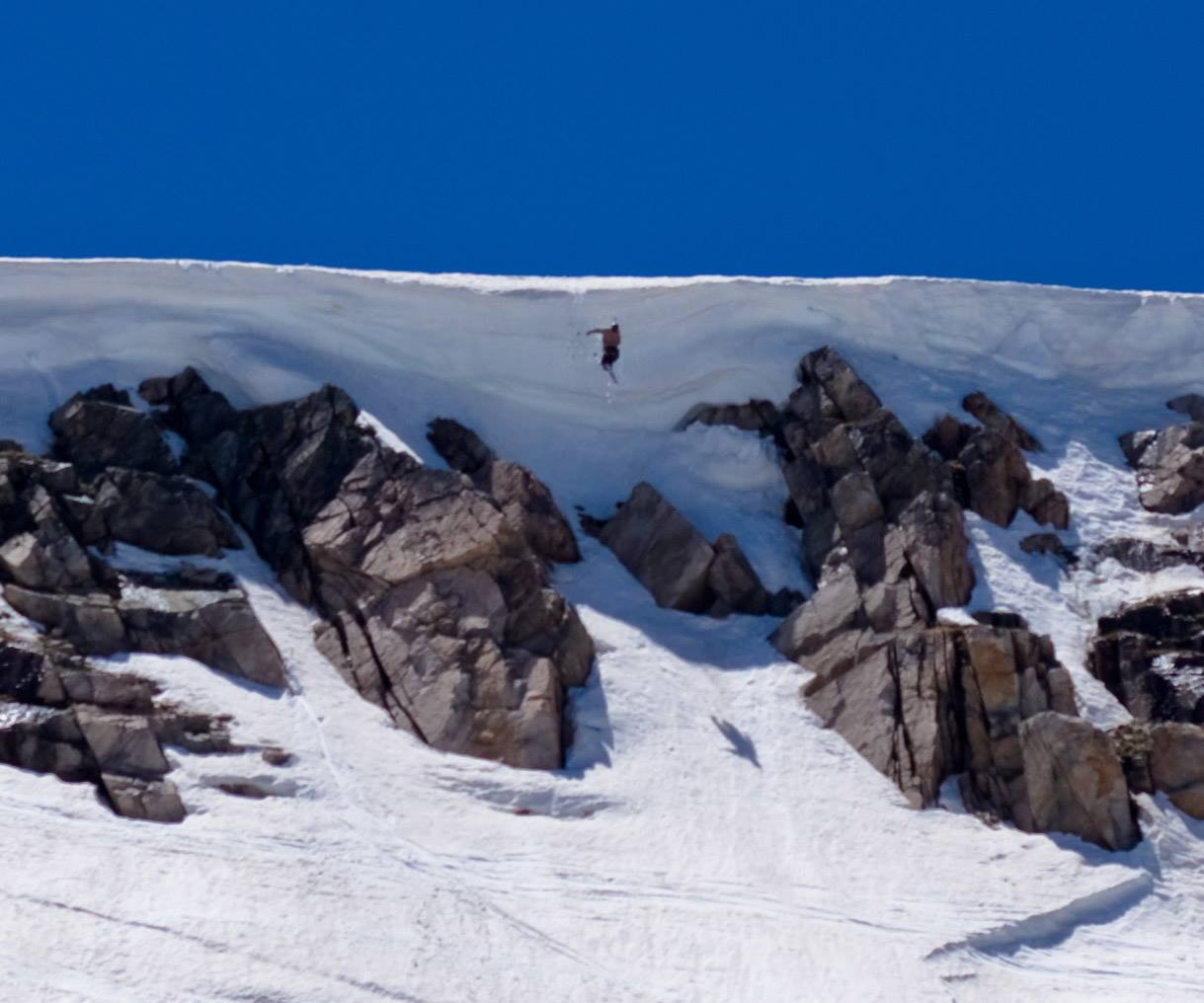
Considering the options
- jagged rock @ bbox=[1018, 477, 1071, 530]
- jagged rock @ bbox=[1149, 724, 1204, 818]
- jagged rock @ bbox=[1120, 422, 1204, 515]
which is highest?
jagged rock @ bbox=[1120, 422, 1204, 515]

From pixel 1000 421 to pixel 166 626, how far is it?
569 inches

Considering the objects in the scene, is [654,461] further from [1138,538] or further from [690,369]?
[1138,538]

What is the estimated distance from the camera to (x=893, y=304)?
4091 centimetres

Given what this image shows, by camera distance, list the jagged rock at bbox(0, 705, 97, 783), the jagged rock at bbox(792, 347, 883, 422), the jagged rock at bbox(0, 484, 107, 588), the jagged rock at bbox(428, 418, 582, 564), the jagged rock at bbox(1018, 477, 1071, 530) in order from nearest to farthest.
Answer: the jagged rock at bbox(0, 705, 97, 783) < the jagged rock at bbox(0, 484, 107, 588) < the jagged rock at bbox(428, 418, 582, 564) < the jagged rock at bbox(1018, 477, 1071, 530) < the jagged rock at bbox(792, 347, 883, 422)

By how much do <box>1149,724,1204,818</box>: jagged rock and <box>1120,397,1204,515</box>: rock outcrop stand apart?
624 centimetres

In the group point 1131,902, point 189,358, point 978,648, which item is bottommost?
point 1131,902

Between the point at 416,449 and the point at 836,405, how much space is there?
6.98 m

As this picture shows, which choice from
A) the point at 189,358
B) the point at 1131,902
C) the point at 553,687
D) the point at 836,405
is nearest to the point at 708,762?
the point at 553,687

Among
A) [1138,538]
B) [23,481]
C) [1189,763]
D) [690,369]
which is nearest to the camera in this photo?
[1189,763]

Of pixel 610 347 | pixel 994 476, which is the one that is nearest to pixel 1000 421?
pixel 994 476

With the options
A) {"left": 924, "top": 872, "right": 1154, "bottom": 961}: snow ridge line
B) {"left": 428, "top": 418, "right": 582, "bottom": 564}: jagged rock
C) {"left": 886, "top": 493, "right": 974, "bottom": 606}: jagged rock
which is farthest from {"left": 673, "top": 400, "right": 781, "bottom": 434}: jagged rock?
{"left": 924, "top": 872, "right": 1154, "bottom": 961}: snow ridge line

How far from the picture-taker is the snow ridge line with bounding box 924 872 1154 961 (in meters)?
29.0

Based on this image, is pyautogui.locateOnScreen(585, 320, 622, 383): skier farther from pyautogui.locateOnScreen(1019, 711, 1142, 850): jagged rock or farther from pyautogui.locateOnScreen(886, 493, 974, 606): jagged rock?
pyautogui.locateOnScreen(1019, 711, 1142, 850): jagged rock

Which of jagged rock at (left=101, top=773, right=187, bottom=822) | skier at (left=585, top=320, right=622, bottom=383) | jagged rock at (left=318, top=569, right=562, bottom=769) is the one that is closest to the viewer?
jagged rock at (left=101, top=773, right=187, bottom=822)
